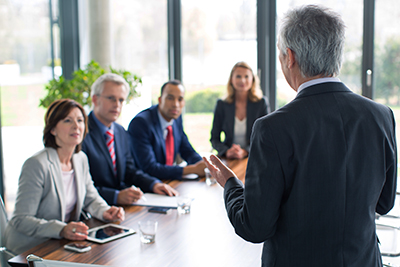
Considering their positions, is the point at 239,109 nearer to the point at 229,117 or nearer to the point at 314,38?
the point at 229,117

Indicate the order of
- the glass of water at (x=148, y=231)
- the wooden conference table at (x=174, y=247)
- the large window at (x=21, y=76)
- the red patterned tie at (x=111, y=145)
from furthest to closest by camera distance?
the large window at (x=21, y=76) < the red patterned tie at (x=111, y=145) < the glass of water at (x=148, y=231) < the wooden conference table at (x=174, y=247)

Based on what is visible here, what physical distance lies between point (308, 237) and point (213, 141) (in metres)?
3.10

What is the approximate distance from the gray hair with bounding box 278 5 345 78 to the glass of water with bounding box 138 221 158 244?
0.98 m

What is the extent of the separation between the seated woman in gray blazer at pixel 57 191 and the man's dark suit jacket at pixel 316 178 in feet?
3.43

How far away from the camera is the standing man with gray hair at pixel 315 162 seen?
1.12m

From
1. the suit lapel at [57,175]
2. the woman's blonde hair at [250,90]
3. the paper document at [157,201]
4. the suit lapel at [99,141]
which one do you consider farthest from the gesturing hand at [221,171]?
the woman's blonde hair at [250,90]

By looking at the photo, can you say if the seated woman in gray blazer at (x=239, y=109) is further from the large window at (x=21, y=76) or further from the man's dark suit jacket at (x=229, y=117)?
the large window at (x=21, y=76)

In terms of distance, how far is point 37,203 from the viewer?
84.7 inches

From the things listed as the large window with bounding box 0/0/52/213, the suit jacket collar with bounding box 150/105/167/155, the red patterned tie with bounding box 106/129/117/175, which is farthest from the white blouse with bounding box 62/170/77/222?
the large window with bounding box 0/0/52/213

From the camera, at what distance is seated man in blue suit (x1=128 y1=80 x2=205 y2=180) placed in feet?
10.6

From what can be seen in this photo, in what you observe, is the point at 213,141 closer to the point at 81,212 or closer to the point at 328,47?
the point at 81,212

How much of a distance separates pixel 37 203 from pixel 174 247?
32.6 inches

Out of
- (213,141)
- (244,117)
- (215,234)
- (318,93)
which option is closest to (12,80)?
(213,141)

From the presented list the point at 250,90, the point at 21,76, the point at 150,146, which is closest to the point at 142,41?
the point at 21,76
